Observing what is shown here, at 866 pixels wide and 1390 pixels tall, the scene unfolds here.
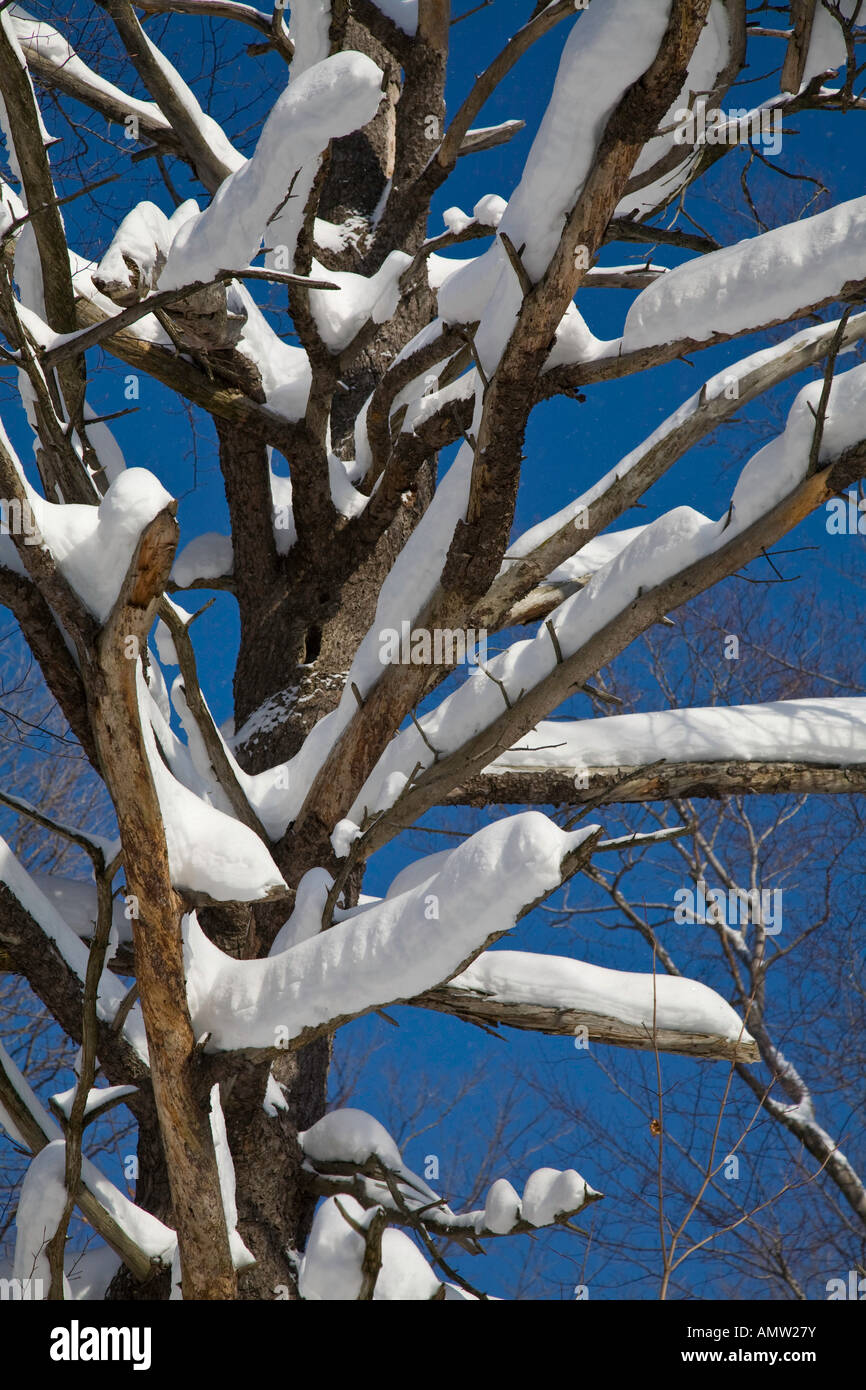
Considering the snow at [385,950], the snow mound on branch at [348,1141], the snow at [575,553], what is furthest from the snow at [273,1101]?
the snow at [575,553]

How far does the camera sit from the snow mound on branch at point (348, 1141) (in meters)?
3.29

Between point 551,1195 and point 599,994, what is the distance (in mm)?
562

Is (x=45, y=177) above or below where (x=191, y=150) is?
below

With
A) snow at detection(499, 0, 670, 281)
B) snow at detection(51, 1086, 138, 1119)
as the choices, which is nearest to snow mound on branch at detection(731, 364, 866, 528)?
snow at detection(499, 0, 670, 281)

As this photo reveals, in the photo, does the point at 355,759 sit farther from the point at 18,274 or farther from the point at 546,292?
the point at 18,274

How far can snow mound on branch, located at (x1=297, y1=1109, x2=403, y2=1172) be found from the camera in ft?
10.8

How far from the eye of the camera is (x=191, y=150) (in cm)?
370

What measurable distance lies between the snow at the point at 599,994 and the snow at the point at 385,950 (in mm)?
944

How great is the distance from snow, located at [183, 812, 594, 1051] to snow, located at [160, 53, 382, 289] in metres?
1.34

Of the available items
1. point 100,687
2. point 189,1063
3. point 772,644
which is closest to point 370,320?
point 100,687

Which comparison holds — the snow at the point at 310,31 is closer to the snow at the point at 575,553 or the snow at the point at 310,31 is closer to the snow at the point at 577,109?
the snow at the point at 575,553

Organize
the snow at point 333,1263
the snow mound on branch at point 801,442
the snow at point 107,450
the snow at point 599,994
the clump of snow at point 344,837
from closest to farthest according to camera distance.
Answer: the snow at point 333,1263 < the snow mound on branch at point 801,442 < the clump of snow at point 344,837 < the snow at point 599,994 < the snow at point 107,450

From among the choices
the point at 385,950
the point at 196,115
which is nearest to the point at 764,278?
the point at 385,950

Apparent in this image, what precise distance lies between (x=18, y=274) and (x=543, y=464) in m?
9.07
